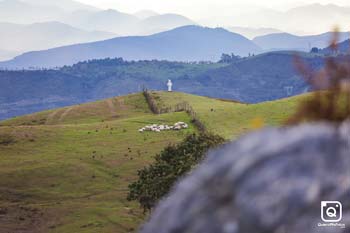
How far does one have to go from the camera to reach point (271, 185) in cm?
518

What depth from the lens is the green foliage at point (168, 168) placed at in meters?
40.9

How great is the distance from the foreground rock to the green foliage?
3397cm

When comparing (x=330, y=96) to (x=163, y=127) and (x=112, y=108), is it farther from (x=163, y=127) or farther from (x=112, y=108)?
(x=112, y=108)

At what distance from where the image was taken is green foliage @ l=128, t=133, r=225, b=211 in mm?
40906

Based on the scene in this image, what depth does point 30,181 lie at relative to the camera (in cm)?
7231

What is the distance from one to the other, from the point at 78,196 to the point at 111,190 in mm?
3748

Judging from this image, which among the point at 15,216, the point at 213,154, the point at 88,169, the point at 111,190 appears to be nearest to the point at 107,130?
the point at 88,169

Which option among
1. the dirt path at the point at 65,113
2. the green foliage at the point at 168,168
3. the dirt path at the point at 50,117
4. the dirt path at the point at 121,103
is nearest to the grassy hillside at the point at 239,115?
the dirt path at the point at 121,103

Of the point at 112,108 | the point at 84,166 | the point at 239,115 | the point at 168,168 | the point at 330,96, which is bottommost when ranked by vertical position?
the point at 84,166

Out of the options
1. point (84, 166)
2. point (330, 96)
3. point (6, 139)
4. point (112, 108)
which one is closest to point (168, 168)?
point (84, 166)

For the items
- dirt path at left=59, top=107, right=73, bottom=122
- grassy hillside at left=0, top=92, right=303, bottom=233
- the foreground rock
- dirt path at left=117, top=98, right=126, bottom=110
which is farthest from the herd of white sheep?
the foreground rock

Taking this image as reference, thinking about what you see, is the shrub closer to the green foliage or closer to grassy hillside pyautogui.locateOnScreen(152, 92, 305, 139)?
the green foliage

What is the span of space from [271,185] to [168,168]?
38.1 meters

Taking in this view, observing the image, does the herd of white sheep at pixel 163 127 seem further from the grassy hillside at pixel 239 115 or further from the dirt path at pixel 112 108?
the dirt path at pixel 112 108
